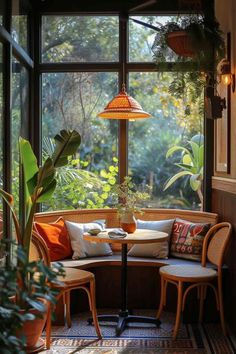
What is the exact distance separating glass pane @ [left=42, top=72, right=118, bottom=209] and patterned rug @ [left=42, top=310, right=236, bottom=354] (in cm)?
149

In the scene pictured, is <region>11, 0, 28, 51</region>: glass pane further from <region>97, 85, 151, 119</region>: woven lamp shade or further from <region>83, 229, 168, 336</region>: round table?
<region>83, 229, 168, 336</region>: round table

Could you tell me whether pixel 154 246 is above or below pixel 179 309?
above

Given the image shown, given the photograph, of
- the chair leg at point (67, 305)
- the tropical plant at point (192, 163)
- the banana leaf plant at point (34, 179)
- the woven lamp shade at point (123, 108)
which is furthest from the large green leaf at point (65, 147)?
the tropical plant at point (192, 163)

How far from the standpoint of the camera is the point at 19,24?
461 centimetres

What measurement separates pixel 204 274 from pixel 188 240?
0.68 meters

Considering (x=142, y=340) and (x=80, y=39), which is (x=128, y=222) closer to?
(x=142, y=340)

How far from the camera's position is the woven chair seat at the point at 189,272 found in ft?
12.8

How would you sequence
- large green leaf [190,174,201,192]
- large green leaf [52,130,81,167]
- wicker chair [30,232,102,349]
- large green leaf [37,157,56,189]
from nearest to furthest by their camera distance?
large green leaf [37,157,56,189] → large green leaf [52,130,81,167] → wicker chair [30,232,102,349] → large green leaf [190,174,201,192]

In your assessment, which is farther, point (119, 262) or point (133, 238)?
point (119, 262)

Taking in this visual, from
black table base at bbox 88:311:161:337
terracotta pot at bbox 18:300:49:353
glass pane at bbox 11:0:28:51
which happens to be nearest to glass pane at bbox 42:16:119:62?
glass pane at bbox 11:0:28:51

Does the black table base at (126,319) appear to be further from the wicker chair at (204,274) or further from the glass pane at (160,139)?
the glass pane at (160,139)

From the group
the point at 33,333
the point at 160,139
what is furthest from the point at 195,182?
the point at 33,333

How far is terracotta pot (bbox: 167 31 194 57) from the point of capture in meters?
3.94

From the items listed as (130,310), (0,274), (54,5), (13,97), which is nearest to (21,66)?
(13,97)
